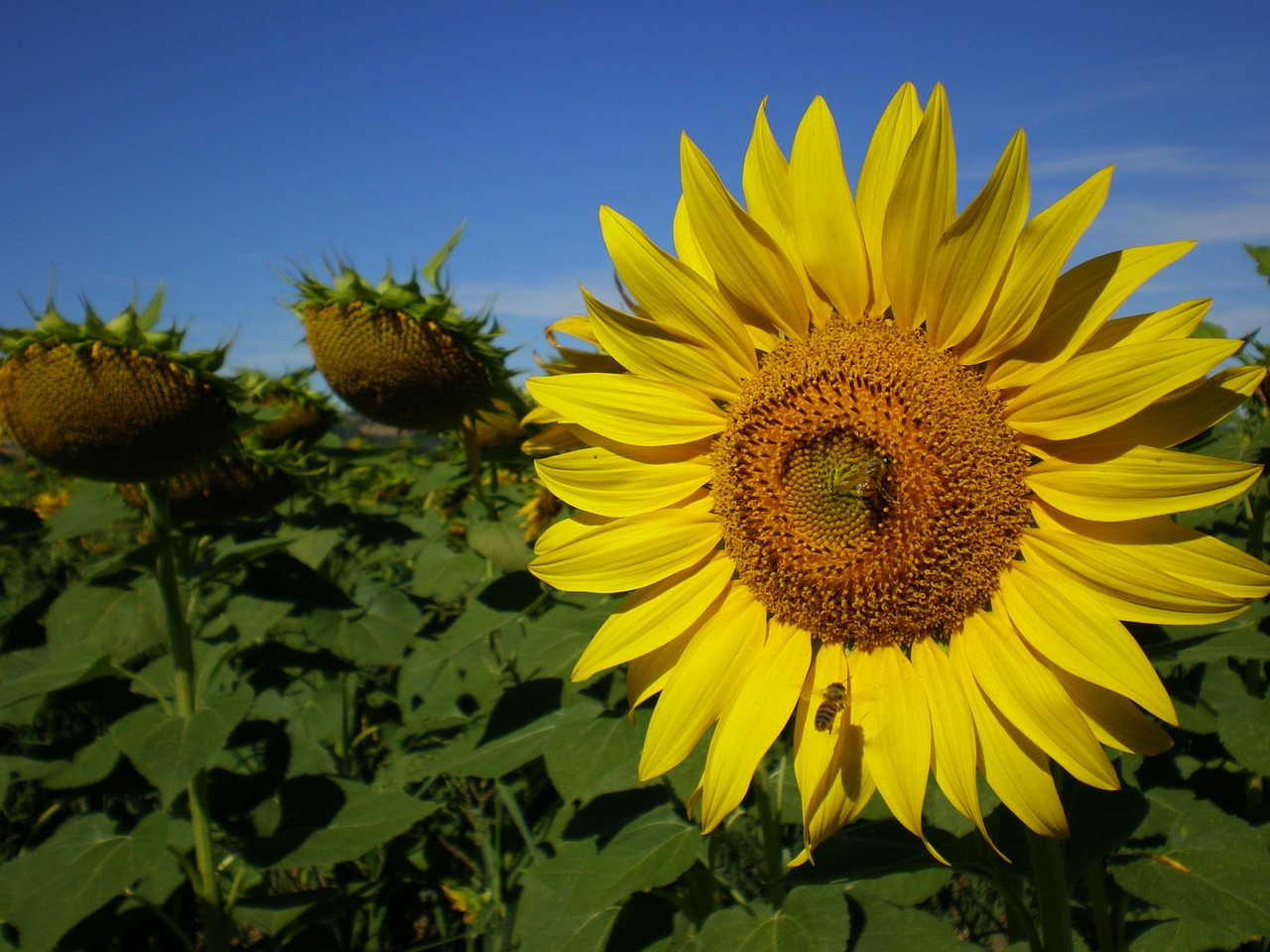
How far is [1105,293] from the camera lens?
3.87ft

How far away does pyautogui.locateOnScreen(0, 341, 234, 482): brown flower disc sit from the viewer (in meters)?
2.39

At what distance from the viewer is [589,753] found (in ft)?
5.56

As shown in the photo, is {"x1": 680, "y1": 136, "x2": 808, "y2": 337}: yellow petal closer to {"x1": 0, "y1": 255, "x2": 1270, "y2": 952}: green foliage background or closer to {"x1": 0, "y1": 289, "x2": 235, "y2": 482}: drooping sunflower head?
{"x1": 0, "y1": 255, "x2": 1270, "y2": 952}: green foliage background

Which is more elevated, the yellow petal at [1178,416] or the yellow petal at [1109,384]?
the yellow petal at [1109,384]

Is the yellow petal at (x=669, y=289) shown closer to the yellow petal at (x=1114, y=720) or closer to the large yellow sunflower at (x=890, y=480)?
the large yellow sunflower at (x=890, y=480)

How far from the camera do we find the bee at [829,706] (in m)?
1.31

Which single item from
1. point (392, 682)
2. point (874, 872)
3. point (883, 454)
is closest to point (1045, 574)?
point (883, 454)

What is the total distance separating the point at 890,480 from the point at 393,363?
66.9 inches

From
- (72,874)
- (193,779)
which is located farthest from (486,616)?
(72,874)

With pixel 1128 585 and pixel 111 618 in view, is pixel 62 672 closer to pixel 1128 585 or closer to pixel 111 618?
pixel 111 618

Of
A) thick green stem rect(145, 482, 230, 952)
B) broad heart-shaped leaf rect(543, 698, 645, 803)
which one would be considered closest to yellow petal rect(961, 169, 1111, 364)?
broad heart-shaped leaf rect(543, 698, 645, 803)

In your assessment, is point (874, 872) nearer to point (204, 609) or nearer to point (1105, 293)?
point (1105, 293)

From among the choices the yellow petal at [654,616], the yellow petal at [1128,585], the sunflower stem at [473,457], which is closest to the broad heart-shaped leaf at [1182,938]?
the yellow petal at [1128,585]

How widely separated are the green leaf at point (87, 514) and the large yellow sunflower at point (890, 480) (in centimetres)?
222
